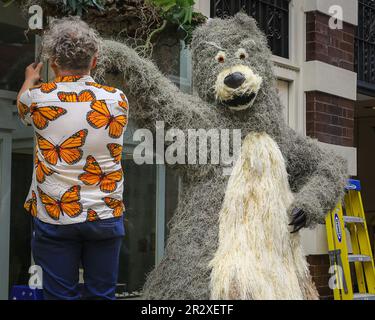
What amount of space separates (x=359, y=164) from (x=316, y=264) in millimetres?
5782

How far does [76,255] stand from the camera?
2.96 m

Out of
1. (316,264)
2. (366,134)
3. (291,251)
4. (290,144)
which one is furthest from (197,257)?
(366,134)

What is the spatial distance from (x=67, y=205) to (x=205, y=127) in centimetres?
124

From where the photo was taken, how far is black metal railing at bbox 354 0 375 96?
27.8 ft

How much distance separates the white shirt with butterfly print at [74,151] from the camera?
9.64 ft

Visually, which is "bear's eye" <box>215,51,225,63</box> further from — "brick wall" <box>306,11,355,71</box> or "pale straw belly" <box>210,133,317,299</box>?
"brick wall" <box>306,11,355,71</box>

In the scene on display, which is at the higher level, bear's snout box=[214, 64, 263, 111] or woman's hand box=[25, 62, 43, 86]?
bear's snout box=[214, 64, 263, 111]

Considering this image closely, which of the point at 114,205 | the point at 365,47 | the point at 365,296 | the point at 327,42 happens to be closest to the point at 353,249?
the point at 365,296

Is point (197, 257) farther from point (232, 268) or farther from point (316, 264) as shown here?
point (316, 264)

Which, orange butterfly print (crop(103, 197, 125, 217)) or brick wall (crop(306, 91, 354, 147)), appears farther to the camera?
brick wall (crop(306, 91, 354, 147))

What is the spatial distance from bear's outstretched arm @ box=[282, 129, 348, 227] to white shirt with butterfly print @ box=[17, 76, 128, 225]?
54.3 inches

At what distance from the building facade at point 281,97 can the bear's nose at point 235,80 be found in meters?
0.61

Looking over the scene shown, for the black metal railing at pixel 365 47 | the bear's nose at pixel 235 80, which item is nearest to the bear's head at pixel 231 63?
the bear's nose at pixel 235 80

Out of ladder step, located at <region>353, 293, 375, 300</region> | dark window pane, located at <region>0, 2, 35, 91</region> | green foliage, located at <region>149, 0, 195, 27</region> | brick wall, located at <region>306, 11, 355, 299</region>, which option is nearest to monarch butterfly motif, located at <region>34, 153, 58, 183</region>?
green foliage, located at <region>149, 0, 195, 27</region>
